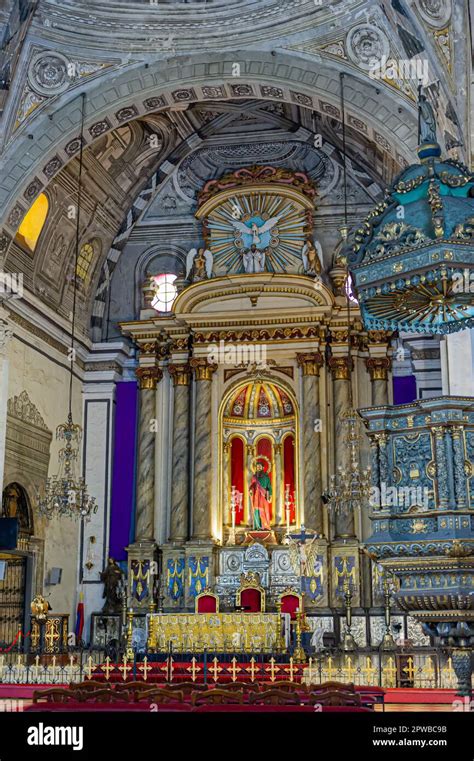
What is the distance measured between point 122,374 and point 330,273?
431 cm

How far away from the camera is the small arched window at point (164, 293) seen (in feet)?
59.9

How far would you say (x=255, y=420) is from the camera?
17781 mm

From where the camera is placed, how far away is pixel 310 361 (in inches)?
669

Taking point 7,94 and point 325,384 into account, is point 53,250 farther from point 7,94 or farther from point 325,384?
point 325,384

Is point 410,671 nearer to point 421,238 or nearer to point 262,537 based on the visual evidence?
point 421,238

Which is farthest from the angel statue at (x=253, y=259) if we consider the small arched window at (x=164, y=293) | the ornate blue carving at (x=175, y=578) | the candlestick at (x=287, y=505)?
the ornate blue carving at (x=175, y=578)

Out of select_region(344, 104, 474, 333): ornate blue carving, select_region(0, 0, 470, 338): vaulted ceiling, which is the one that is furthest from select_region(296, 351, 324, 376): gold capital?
select_region(344, 104, 474, 333): ornate blue carving

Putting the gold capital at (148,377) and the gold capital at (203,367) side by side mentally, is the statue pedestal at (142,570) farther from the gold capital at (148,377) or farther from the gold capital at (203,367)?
the gold capital at (203,367)

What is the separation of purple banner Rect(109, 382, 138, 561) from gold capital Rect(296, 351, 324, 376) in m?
3.26

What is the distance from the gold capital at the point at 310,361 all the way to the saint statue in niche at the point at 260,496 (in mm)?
1846

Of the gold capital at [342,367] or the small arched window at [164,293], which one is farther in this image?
the small arched window at [164,293]

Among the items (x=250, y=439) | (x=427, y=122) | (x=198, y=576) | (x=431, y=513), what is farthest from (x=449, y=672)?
(x=250, y=439)

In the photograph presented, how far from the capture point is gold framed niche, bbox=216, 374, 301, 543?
17.1m

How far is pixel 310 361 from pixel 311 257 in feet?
6.33
